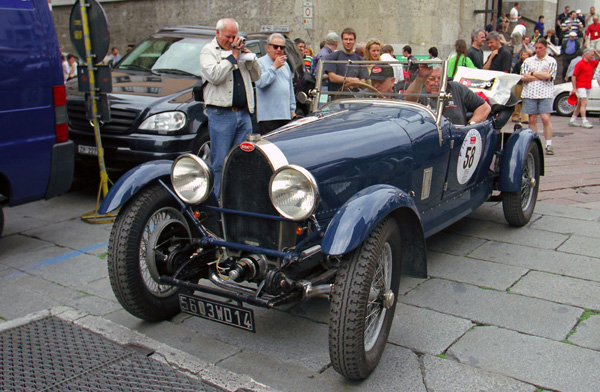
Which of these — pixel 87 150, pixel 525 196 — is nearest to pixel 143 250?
pixel 87 150

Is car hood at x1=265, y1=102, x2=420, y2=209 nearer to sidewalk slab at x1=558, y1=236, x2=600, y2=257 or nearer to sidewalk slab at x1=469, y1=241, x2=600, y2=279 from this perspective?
sidewalk slab at x1=469, y1=241, x2=600, y2=279

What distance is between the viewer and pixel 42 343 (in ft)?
11.2

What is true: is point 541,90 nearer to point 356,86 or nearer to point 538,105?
point 538,105

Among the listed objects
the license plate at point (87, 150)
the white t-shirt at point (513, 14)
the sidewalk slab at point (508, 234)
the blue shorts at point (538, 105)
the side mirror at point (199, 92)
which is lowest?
the sidewalk slab at point (508, 234)

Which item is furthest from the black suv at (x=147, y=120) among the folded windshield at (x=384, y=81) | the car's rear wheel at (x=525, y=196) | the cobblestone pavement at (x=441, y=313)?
the car's rear wheel at (x=525, y=196)

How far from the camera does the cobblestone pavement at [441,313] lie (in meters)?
3.10

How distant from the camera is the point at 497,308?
153 inches

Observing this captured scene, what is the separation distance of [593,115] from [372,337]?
1401 centimetres

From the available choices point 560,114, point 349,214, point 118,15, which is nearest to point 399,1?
point 560,114

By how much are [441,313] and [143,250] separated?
6.34 ft

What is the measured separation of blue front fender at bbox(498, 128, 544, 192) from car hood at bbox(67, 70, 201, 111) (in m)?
3.41

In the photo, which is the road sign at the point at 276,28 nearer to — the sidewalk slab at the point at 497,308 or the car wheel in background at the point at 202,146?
the car wheel in background at the point at 202,146

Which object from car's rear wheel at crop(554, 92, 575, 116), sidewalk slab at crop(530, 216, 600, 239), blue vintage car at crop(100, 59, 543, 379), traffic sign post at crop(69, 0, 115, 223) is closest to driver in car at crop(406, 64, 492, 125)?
blue vintage car at crop(100, 59, 543, 379)

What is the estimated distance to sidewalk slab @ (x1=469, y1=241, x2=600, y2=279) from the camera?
453 cm
